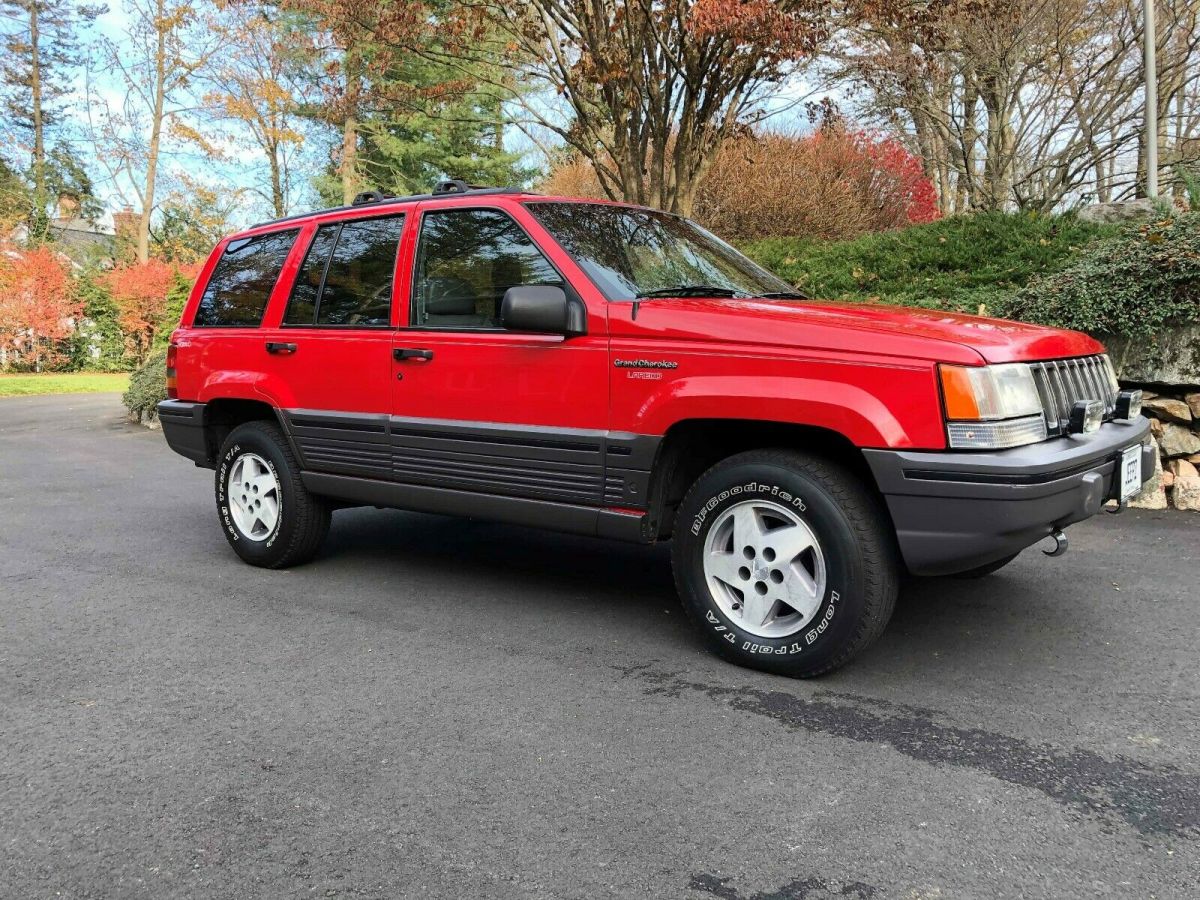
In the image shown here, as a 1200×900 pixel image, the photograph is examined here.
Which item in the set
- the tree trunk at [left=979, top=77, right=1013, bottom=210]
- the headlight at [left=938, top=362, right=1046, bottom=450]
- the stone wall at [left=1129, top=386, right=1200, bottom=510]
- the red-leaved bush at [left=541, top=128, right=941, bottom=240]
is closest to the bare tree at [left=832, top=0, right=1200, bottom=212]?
the tree trunk at [left=979, top=77, right=1013, bottom=210]

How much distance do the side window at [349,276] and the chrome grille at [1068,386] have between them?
3.00m

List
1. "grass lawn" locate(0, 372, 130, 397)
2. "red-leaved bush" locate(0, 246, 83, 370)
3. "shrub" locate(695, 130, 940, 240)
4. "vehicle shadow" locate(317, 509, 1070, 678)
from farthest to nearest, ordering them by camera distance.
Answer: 1. "red-leaved bush" locate(0, 246, 83, 370)
2. "grass lawn" locate(0, 372, 130, 397)
3. "shrub" locate(695, 130, 940, 240)
4. "vehicle shadow" locate(317, 509, 1070, 678)

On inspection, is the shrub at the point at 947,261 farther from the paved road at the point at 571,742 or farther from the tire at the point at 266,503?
the tire at the point at 266,503

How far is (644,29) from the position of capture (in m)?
9.01

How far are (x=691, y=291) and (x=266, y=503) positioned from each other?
279 centimetres

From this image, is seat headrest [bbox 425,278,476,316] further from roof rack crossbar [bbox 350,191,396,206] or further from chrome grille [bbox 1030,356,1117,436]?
chrome grille [bbox 1030,356,1117,436]

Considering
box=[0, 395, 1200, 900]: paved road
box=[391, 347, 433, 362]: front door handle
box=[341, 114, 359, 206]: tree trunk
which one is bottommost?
box=[0, 395, 1200, 900]: paved road

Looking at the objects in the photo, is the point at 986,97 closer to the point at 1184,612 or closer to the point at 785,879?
the point at 1184,612

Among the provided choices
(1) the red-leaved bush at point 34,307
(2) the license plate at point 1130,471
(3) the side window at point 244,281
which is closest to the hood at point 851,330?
(2) the license plate at point 1130,471

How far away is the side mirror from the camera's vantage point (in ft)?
12.1

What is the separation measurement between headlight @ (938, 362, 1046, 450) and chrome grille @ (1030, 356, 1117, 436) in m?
0.26

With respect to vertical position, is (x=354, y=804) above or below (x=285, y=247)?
below

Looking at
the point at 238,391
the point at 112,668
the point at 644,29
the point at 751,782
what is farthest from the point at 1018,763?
the point at 644,29

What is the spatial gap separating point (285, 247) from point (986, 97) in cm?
1205
